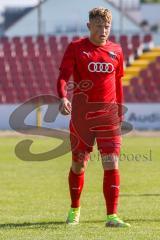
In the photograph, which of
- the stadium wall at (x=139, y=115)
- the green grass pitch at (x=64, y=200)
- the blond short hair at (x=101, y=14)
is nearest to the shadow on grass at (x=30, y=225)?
the green grass pitch at (x=64, y=200)

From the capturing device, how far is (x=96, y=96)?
8773mm

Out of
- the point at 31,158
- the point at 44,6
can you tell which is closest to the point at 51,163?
the point at 31,158

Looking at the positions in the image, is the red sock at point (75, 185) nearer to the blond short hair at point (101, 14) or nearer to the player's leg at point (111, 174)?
the player's leg at point (111, 174)

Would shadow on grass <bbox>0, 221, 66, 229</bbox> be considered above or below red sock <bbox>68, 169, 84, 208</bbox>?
below

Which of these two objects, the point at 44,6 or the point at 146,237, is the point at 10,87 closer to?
the point at 146,237

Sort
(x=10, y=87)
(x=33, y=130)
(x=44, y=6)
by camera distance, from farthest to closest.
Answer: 1. (x=44, y=6)
2. (x=10, y=87)
3. (x=33, y=130)

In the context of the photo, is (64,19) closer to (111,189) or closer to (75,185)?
(75,185)

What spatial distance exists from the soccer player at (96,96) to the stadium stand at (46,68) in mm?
19325

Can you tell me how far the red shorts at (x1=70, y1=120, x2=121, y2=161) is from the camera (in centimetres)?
876

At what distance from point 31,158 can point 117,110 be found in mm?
8844

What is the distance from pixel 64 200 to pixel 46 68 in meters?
19.9

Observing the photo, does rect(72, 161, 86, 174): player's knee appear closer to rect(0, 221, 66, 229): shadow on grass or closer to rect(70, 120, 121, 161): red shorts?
rect(70, 120, 121, 161): red shorts

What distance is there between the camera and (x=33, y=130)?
24.3m

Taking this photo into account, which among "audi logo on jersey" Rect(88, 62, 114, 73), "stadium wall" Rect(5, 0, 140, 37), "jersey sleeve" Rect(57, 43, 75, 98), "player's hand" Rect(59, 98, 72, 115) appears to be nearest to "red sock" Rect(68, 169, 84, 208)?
"player's hand" Rect(59, 98, 72, 115)
